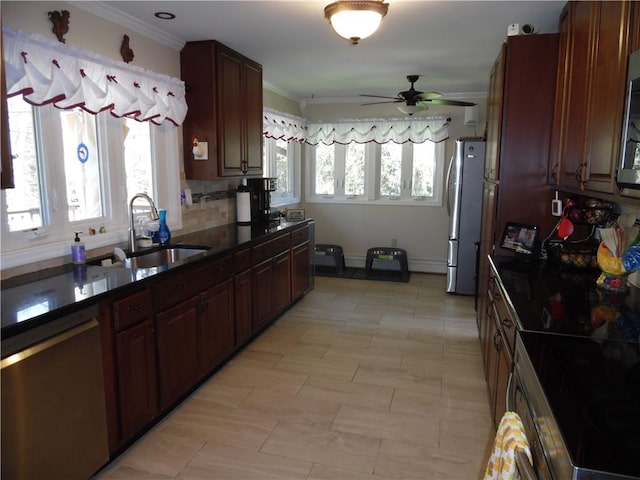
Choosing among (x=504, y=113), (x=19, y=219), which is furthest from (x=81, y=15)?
(x=504, y=113)

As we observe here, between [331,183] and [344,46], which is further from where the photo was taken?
[331,183]

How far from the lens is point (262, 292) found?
3846mm

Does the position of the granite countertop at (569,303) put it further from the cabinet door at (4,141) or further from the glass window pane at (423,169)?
the glass window pane at (423,169)

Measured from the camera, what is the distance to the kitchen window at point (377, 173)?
6055mm

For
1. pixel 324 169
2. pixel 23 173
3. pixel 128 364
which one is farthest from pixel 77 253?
pixel 324 169

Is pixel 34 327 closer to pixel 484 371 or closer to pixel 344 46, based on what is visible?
pixel 484 371

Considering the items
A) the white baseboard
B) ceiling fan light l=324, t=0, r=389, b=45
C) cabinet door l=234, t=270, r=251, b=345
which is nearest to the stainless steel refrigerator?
the white baseboard

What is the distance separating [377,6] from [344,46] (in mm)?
1414

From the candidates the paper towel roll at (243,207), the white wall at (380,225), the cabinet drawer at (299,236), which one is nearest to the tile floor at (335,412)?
the cabinet drawer at (299,236)

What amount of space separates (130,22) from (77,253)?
1.57 metres

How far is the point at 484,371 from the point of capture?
3180 millimetres

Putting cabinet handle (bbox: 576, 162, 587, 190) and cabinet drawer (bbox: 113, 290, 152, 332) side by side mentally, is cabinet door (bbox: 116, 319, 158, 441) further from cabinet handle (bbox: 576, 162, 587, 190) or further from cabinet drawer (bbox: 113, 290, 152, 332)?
cabinet handle (bbox: 576, 162, 587, 190)

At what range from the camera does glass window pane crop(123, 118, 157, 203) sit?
3189 millimetres

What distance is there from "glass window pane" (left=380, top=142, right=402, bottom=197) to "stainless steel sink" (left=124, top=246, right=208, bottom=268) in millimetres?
3625
